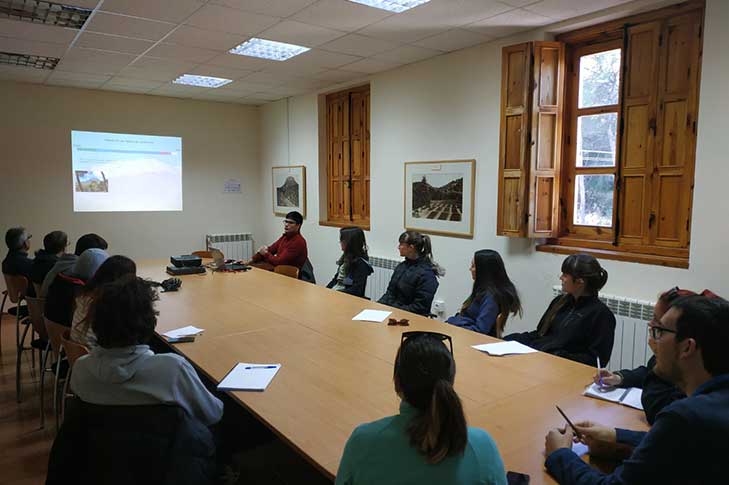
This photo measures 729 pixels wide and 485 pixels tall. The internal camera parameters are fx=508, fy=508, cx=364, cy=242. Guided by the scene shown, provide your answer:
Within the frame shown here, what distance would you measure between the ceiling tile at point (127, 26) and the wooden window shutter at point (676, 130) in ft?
12.2

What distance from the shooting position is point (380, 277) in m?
5.86

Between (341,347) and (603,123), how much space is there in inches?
112

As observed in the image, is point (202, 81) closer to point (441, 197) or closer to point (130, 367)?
point (441, 197)

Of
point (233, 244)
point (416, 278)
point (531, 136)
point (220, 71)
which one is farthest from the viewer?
point (233, 244)

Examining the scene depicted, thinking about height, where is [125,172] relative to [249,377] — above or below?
above

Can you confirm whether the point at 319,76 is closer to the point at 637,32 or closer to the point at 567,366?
the point at 637,32

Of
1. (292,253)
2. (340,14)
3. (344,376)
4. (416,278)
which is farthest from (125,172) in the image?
(344,376)

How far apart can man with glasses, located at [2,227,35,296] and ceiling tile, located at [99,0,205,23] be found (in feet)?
6.80

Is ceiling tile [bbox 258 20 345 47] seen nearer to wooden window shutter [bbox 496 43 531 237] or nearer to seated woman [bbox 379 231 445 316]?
wooden window shutter [bbox 496 43 531 237]

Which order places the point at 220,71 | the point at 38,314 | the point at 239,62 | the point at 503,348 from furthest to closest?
the point at 220,71, the point at 239,62, the point at 38,314, the point at 503,348

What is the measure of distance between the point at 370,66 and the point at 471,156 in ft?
5.20

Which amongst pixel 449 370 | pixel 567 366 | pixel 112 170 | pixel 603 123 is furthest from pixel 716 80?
pixel 112 170

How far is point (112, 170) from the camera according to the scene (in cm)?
689

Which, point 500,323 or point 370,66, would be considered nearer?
point 500,323
